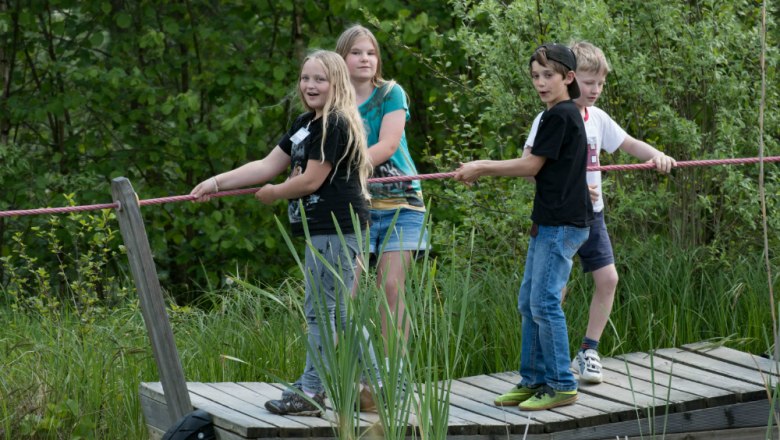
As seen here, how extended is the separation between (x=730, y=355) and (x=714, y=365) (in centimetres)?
21

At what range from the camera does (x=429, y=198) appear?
5320 millimetres

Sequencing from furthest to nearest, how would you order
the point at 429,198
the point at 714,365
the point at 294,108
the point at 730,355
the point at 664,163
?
the point at 294,108
the point at 429,198
the point at 730,355
the point at 714,365
the point at 664,163

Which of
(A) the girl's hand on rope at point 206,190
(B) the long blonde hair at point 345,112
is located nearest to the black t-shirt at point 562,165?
(B) the long blonde hair at point 345,112

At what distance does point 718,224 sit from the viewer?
19.3 ft

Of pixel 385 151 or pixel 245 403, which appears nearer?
pixel 385 151

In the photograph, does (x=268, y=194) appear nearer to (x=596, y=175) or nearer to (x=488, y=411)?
(x=488, y=411)

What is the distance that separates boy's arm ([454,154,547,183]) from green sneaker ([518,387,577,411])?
0.79 metres

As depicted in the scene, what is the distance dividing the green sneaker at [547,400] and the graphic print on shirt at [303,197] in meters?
1.04

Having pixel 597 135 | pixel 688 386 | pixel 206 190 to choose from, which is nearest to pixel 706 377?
pixel 688 386

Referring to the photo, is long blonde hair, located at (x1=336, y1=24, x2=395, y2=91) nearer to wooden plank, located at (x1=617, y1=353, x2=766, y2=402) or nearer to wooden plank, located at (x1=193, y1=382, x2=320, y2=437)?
wooden plank, located at (x1=193, y1=382, x2=320, y2=437)

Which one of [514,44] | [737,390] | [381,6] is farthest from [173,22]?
[737,390]

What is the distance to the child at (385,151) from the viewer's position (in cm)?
407

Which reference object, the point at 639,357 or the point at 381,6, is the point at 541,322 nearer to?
the point at 639,357

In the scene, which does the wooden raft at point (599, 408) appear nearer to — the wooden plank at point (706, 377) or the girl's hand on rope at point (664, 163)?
the wooden plank at point (706, 377)
